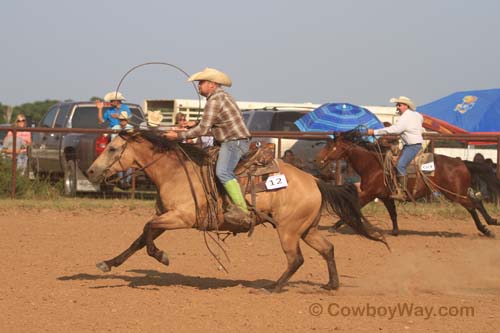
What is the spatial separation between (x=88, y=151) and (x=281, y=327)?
441 inches

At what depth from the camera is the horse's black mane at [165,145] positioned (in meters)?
9.05

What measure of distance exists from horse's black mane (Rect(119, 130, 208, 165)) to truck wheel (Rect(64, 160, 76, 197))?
29.1ft

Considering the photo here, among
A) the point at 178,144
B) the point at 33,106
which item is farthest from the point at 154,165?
the point at 33,106

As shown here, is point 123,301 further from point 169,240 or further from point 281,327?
point 169,240

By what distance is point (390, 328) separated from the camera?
695 centimetres

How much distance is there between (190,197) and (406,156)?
5843mm

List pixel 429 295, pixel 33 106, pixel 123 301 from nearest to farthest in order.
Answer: pixel 123 301, pixel 429 295, pixel 33 106

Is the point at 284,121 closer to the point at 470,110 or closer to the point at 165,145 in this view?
the point at 470,110

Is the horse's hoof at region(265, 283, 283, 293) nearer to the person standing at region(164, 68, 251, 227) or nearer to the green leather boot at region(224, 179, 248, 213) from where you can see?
the person standing at region(164, 68, 251, 227)

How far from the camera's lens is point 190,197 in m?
8.75

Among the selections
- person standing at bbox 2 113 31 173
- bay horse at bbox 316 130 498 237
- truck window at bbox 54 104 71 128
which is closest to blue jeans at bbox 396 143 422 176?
bay horse at bbox 316 130 498 237

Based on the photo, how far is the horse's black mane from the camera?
905 centimetres

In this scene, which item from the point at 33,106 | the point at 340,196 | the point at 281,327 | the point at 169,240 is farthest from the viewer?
the point at 33,106

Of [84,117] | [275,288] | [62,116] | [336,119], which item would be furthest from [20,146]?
[275,288]
